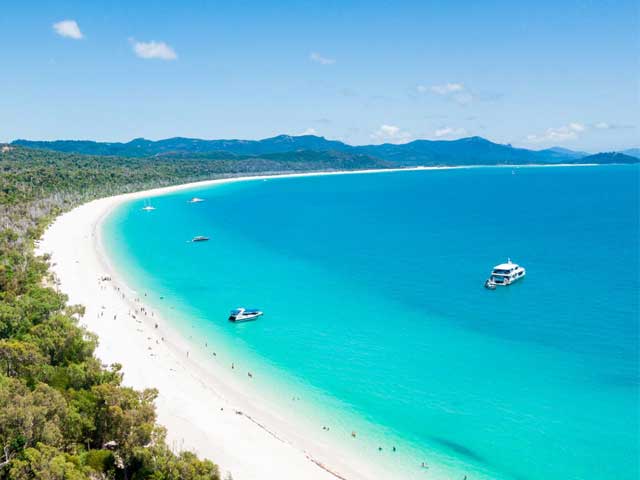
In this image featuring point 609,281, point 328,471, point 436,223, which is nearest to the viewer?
point 328,471

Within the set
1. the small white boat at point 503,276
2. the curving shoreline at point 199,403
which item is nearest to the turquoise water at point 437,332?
the small white boat at point 503,276

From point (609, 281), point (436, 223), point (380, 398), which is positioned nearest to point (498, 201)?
point (436, 223)

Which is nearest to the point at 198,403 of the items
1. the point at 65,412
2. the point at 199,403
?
the point at 199,403

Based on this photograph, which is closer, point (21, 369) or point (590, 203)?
point (21, 369)

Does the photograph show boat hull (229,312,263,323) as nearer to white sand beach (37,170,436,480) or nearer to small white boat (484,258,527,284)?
white sand beach (37,170,436,480)

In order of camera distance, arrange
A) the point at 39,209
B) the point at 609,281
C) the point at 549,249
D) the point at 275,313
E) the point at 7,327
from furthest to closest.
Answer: the point at 39,209, the point at 549,249, the point at 609,281, the point at 275,313, the point at 7,327

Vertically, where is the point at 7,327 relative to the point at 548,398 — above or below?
above

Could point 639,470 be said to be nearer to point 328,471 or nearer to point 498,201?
point 328,471
